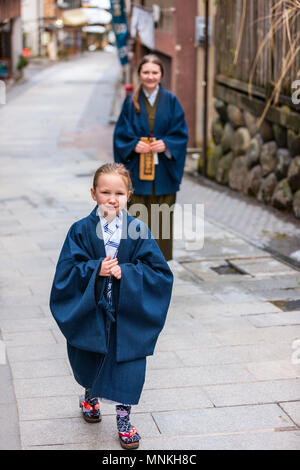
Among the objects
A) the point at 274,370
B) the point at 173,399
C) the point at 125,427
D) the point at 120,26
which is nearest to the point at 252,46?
the point at 274,370

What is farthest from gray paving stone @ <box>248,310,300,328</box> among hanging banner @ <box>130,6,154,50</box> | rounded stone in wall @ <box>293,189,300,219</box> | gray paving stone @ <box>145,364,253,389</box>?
hanging banner @ <box>130,6,154,50</box>

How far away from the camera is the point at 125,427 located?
386cm

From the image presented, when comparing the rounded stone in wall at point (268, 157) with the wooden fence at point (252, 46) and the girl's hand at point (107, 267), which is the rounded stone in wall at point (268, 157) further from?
the girl's hand at point (107, 267)

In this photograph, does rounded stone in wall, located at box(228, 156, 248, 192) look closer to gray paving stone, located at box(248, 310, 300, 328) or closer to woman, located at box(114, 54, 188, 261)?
woman, located at box(114, 54, 188, 261)

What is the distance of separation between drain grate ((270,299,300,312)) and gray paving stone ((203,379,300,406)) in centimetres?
150

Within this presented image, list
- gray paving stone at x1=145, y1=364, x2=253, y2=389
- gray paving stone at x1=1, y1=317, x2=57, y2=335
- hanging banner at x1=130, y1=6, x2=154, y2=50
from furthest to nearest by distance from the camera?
hanging banner at x1=130, y1=6, x2=154, y2=50
gray paving stone at x1=1, y1=317, x2=57, y2=335
gray paving stone at x1=145, y1=364, x2=253, y2=389

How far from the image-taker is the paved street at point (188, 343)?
4062 millimetres

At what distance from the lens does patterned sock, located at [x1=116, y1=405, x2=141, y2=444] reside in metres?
3.84

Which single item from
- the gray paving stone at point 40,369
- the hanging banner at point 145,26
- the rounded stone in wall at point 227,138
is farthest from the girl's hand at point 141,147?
the hanging banner at point 145,26

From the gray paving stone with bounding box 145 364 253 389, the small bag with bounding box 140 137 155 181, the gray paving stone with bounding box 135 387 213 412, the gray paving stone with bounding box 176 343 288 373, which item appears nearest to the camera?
the gray paving stone with bounding box 135 387 213 412

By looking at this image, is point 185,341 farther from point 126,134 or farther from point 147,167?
point 126,134

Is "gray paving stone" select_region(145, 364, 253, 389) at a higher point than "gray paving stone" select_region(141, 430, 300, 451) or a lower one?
lower

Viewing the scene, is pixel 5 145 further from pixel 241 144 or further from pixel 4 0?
pixel 4 0
